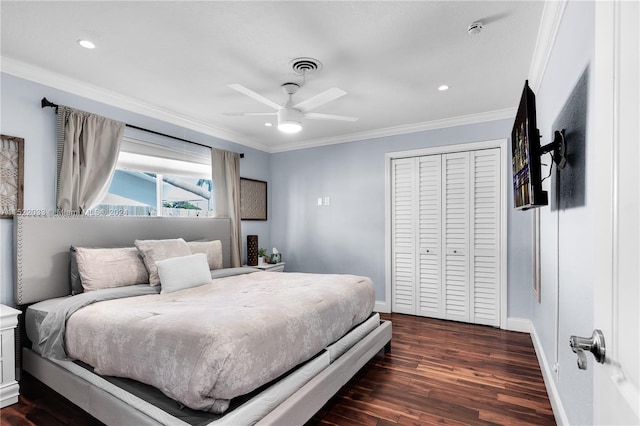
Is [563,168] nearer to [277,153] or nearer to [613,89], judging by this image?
[613,89]

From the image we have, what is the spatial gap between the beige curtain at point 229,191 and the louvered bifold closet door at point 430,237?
98.6 inches

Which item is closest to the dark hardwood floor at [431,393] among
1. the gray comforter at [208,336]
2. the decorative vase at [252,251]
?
the gray comforter at [208,336]

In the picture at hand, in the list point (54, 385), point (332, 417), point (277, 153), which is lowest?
point (332, 417)

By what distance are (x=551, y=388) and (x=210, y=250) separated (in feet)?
10.9

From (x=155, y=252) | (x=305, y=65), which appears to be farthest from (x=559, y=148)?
(x=155, y=252)

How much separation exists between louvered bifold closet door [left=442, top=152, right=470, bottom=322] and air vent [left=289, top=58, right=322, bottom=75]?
93.3 inches

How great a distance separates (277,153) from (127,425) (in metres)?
4.46

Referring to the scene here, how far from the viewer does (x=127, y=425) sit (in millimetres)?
1771

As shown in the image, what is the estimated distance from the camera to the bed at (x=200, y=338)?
1.64 m

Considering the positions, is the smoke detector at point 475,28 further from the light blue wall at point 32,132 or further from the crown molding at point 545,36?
the light blue wall at point 32,132

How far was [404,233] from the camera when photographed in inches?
184

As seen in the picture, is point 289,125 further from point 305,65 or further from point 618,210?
point 618,210

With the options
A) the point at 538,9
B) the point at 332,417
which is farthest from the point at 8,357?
the point at 538,9

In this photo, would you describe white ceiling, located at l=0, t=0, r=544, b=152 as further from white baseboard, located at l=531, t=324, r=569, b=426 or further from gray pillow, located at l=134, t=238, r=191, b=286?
white baseboard, located at l=531, t=324, r=569, b=426
